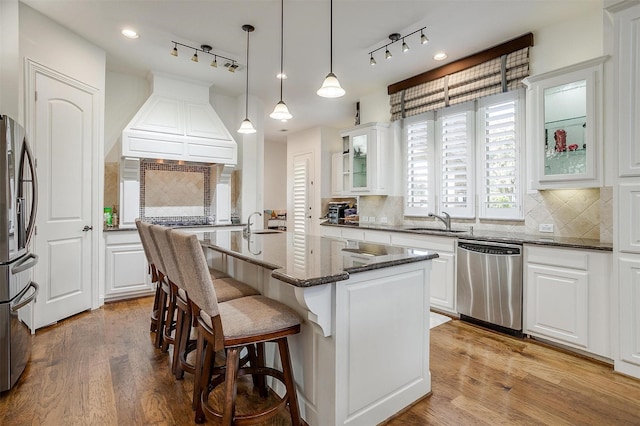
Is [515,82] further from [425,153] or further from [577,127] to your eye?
[425,153]

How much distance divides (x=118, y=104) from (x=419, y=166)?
13.4 ft

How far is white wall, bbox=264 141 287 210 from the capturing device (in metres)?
8.48

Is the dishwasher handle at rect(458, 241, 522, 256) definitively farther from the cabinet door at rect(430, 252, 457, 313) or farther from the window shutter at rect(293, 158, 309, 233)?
the window shutter at rect(293, 158, 309, 233)

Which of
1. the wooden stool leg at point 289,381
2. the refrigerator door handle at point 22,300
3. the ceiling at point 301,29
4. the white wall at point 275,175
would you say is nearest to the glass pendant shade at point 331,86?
the ceiling at point 301,29

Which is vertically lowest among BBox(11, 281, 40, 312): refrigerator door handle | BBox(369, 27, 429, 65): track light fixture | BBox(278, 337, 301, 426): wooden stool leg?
BBox(278, 337, 301, 426): wooden stool leg

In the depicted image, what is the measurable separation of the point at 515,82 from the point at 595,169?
125cm

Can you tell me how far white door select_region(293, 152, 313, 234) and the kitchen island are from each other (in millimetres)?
5080

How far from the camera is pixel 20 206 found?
229cm

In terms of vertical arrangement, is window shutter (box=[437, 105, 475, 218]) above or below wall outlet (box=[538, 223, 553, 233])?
above

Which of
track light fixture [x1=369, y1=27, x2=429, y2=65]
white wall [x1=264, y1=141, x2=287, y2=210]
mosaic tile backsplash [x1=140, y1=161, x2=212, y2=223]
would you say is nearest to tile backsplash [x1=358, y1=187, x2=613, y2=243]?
track light fixture [x1=369, y1=27, x2=429, y2=65]

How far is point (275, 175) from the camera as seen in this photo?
8609 mm

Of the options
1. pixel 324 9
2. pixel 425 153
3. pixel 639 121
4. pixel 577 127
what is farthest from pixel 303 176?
pixel 639 121

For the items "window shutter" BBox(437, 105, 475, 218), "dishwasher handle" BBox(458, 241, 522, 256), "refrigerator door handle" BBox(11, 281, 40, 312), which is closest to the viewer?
"refrigerator door handle" BBox(11, 281, 40, 312)

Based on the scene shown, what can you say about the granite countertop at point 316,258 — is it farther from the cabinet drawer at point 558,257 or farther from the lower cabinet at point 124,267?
the lower cabinet at point 124,267
